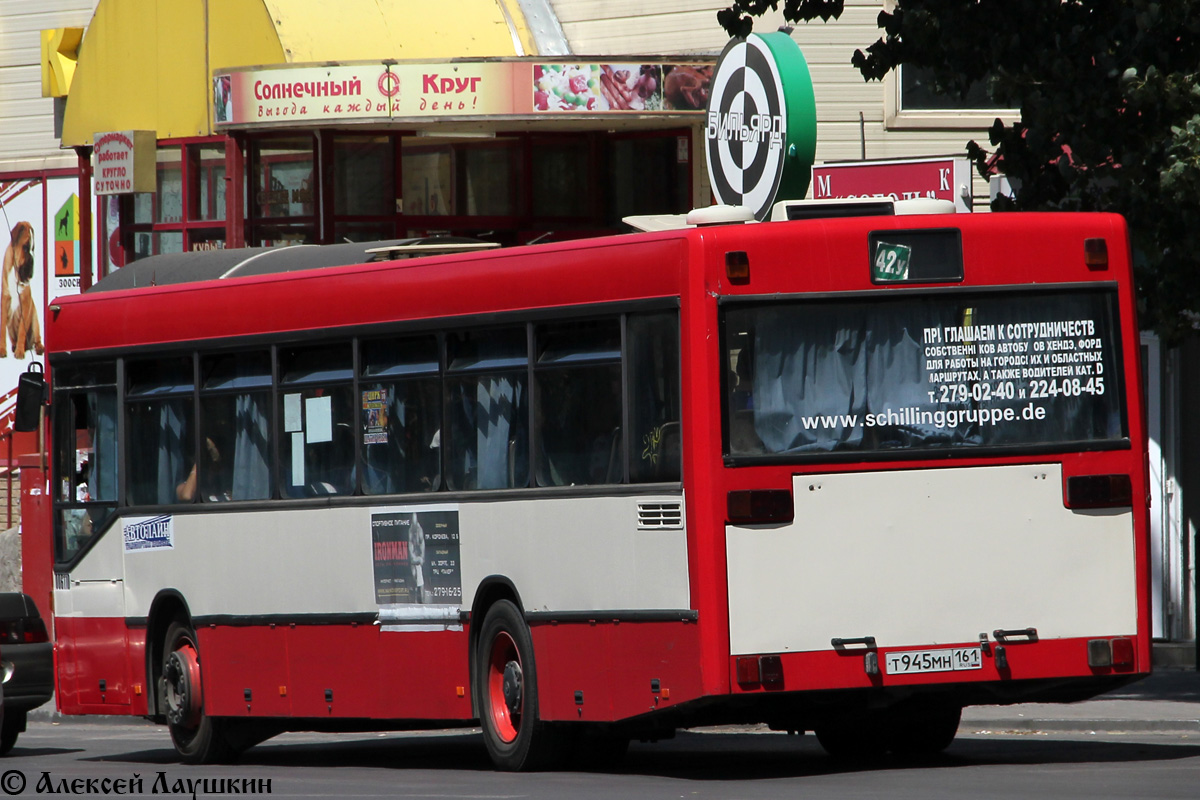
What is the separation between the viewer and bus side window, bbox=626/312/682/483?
36.6 ft

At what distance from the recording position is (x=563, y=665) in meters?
11.9

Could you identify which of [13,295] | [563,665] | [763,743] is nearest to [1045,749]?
[763,743]

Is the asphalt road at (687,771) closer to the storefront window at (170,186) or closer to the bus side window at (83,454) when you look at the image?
the bus side window at (83,454)

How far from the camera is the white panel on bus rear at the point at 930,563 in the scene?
35.8ft

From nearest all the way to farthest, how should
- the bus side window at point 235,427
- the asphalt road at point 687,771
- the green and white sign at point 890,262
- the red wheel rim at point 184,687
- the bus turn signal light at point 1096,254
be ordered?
the asphalt road at point 687,771, the green and white sign at point 890,262, the bus turn signal light at point 1096,254, the bus side window at point 235,427, the red wheel rim at point 184,687

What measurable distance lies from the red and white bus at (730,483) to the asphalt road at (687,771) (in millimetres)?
350

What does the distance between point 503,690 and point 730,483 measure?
2270mm

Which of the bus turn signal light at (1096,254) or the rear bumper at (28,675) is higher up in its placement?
the bus turn signal light at (1096,254)

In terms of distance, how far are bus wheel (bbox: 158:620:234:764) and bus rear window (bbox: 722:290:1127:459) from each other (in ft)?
A: 16.9

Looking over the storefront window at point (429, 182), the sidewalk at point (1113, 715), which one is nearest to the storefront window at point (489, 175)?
the storefront window at point (429, 182)

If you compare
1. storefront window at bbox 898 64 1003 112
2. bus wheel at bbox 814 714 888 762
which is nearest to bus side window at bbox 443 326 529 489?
bus wheel at bbox 814 714 888 762

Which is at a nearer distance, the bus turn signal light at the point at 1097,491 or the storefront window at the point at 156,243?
the bus turn signal light at the point at 1097,491

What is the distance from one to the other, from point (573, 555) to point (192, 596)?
3714mm

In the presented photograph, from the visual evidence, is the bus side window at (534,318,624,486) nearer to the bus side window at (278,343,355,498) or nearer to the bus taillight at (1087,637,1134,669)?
the bus side window at (278,343,355,498)
